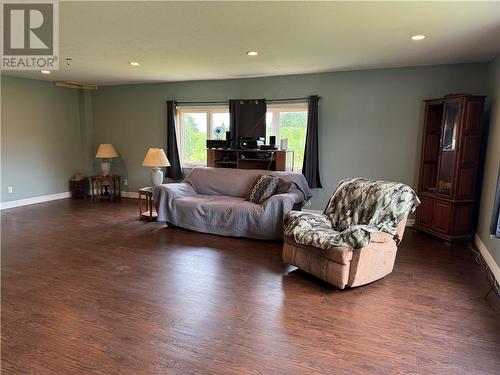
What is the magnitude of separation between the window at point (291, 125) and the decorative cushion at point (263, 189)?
120 cm

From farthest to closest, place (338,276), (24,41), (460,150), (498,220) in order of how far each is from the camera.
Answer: (460,150) → (24,41) → (338,276) → (498,220)

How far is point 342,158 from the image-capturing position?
5219 mm

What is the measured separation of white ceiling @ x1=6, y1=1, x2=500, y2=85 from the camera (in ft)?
8.33

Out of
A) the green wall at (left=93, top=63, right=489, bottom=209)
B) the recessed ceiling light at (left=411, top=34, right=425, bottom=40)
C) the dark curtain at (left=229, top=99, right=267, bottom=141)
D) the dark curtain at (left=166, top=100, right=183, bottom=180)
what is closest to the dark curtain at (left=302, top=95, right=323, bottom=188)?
the green wall at (left=93, top=63, right=489, bottom=209)

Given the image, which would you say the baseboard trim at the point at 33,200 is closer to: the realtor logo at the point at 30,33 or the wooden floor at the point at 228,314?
the wooden floor at the point at 228,314

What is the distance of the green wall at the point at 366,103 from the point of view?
458 cm

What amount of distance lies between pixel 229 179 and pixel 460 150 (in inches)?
122

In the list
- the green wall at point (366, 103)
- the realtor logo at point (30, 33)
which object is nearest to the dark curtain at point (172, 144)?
the green wall at point (366, 103)

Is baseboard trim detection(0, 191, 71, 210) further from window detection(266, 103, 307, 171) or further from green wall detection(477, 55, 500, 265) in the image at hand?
green wall detection(477, 55, 500, 265)

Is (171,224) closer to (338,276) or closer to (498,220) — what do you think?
(338,276)

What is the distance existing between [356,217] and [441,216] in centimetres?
165

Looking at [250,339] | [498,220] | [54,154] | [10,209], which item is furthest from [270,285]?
[54,154]

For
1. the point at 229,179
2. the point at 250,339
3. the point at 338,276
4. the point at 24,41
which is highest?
the point at 24,41

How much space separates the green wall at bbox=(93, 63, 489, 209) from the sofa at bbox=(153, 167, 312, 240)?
1.00 meters
